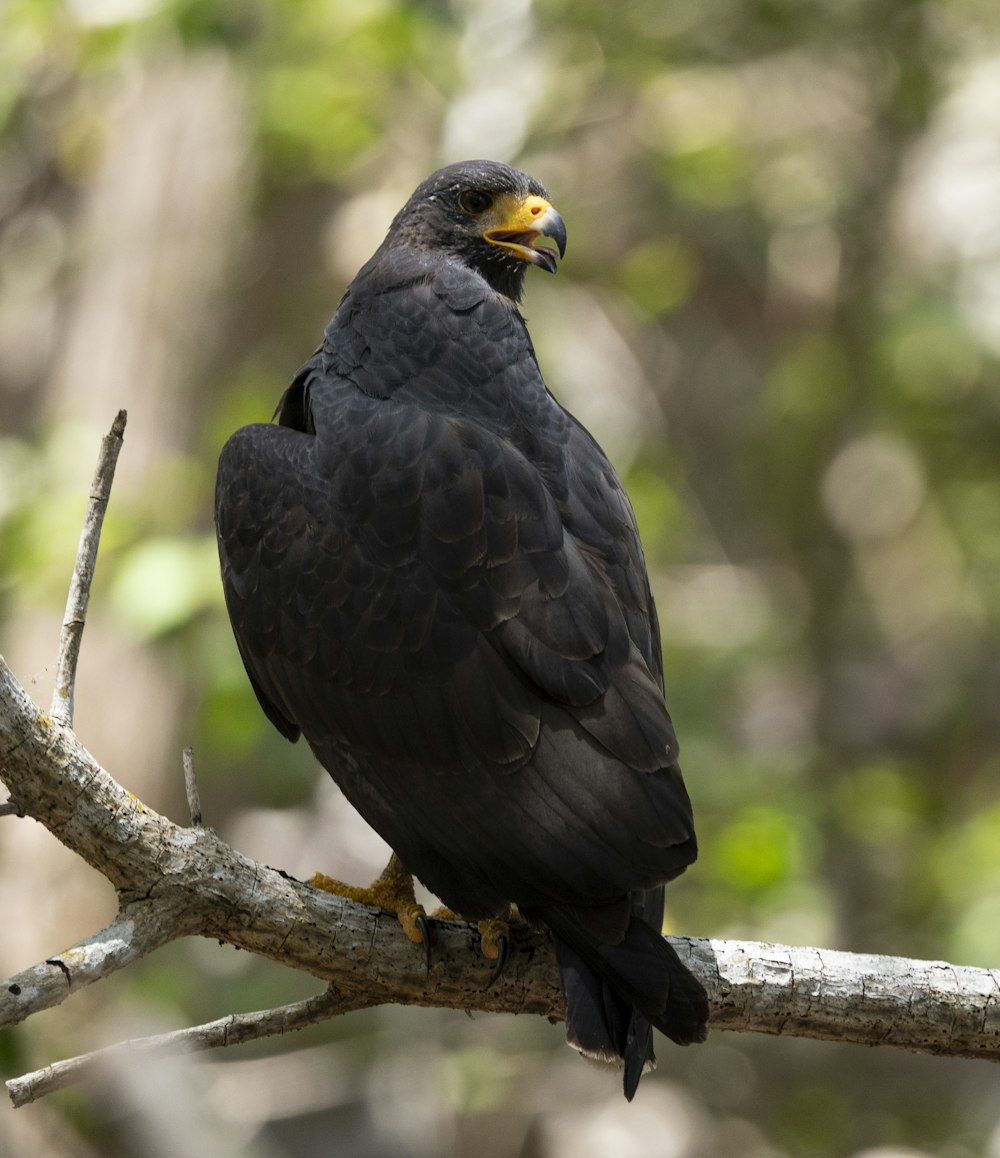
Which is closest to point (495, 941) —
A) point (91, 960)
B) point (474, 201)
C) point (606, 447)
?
point (91, 960)

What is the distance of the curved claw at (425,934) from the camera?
3217 mm

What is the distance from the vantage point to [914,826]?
7.16m

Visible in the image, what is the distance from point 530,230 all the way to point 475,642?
1.44 metres

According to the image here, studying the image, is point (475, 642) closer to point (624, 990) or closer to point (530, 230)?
point (624, 990)

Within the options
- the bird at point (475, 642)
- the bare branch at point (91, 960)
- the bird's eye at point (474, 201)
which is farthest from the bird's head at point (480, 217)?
the bare branch at point (91, 960)

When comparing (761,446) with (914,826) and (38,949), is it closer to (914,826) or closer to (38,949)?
(914,826)

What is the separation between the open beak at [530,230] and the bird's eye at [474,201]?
0.22 feet

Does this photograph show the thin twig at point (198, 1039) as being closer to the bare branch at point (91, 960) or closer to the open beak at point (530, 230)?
the bare branch at point (91, 960)

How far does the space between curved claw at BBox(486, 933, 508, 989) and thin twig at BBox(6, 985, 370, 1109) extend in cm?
28

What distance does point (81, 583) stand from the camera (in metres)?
2.96

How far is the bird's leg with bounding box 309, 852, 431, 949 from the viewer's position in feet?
10.6

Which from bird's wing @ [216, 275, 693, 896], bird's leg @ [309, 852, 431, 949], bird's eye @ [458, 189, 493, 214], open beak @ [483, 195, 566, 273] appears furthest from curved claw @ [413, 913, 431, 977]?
bird's eye @ [458, 189, 493, 214]

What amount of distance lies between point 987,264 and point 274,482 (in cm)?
507

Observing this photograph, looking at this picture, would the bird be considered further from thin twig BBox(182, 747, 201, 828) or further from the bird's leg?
thin twig BBox(182, 747, 201, 828)
